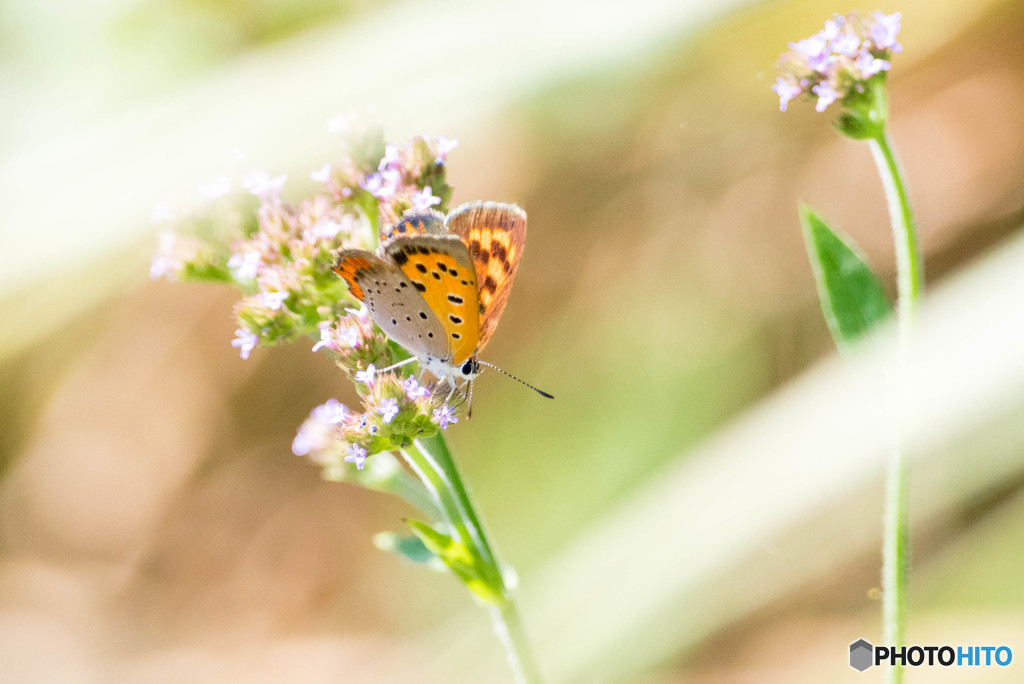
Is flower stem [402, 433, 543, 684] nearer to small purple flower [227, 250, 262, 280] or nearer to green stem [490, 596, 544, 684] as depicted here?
green stem [490, 596, 544, 684]

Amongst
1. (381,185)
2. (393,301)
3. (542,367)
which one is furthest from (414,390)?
(542,367)

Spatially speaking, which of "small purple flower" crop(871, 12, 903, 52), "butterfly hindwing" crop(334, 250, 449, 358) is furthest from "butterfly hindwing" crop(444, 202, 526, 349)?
"small purple flower" crop(871, 12, 903, 52)

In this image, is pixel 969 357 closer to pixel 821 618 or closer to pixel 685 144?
pixel 821 618

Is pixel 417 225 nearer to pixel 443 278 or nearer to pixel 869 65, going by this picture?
pixel 443 278

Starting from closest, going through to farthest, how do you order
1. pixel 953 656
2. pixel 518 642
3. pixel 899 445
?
pixel 899 445, pixel 518 642, pixel 953 656

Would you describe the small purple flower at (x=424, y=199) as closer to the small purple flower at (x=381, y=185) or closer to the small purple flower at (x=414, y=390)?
the small purple flower at (x=381, y=185)

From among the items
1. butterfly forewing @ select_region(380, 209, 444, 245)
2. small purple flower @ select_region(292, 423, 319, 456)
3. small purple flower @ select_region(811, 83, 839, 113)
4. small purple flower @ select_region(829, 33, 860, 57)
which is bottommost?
small purple flower @ select_region(292, 423, 319, 456)

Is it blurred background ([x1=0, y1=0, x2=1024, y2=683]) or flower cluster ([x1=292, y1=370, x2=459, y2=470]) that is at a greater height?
blurred background ([x1=0, y1=0, x2=1024, y2=683])
